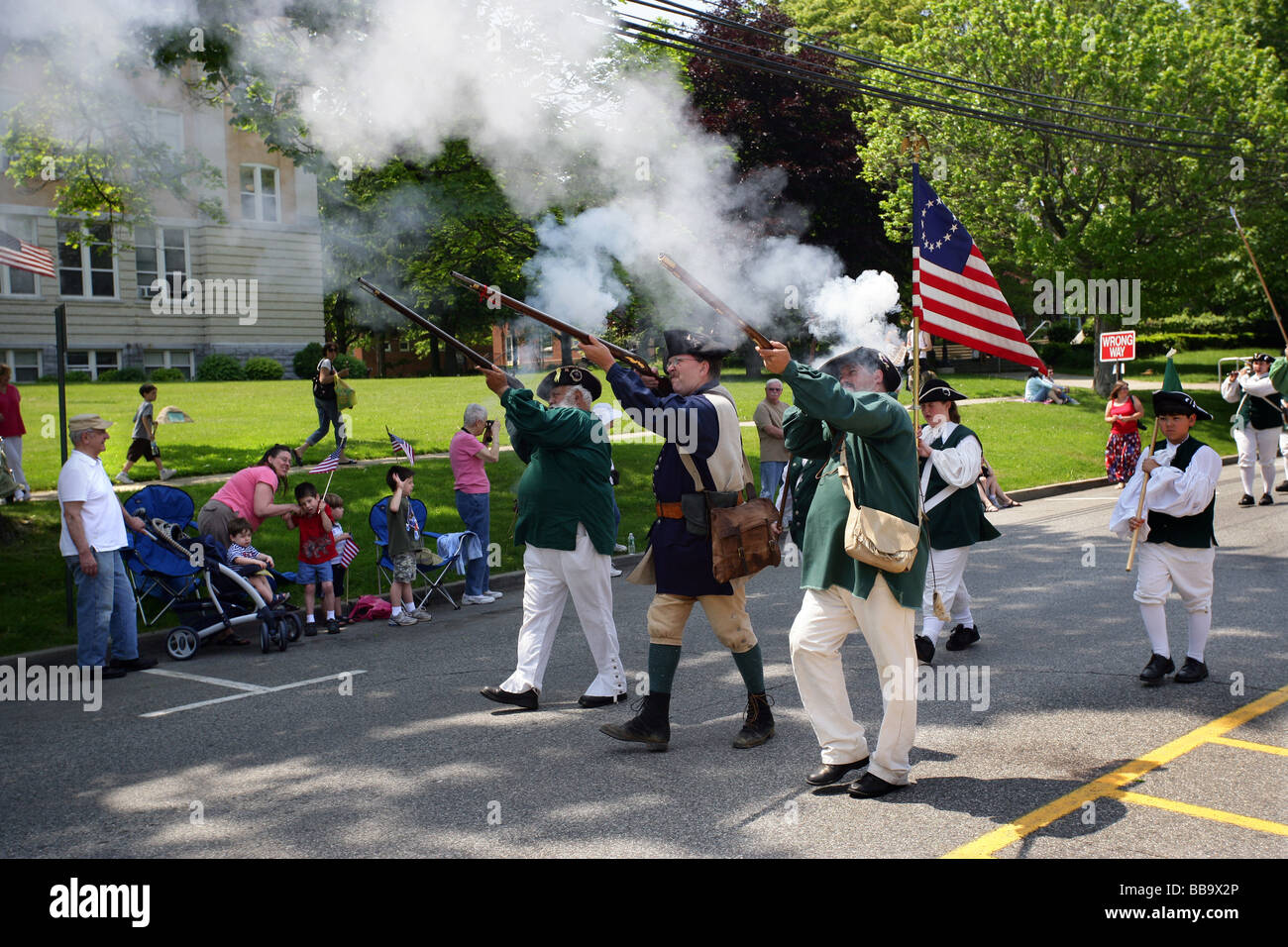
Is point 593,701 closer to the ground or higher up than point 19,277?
closer to the ground

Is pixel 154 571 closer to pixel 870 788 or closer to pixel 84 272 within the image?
pixel 870 788

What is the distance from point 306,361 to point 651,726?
2790cm

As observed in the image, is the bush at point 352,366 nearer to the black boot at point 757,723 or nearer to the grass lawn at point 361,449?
the grass lawn at point 361,449

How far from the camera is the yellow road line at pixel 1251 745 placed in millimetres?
5266

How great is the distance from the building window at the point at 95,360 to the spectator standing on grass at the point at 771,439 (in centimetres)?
2285

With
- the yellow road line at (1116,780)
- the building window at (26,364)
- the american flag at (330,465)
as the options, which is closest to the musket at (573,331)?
the yellow road line at (1116,780)

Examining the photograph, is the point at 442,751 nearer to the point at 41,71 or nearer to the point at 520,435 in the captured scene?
the point at 520,435

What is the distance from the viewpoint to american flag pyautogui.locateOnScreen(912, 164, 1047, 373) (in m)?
5.76

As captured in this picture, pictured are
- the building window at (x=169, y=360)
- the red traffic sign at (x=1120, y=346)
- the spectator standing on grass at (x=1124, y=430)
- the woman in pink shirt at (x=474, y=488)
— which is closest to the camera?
the woman in pink shirt at (x=474, y=488)

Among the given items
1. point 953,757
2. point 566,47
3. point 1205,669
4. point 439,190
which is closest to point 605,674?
point 953,757

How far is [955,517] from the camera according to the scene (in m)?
7.24

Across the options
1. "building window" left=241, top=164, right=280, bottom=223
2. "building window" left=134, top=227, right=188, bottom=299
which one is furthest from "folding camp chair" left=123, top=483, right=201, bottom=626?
"building window" left=134, top=227, right=188, bottom=299

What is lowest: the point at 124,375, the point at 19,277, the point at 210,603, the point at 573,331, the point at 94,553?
the point at 210,603

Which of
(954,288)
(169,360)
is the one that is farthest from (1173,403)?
(169,360)
